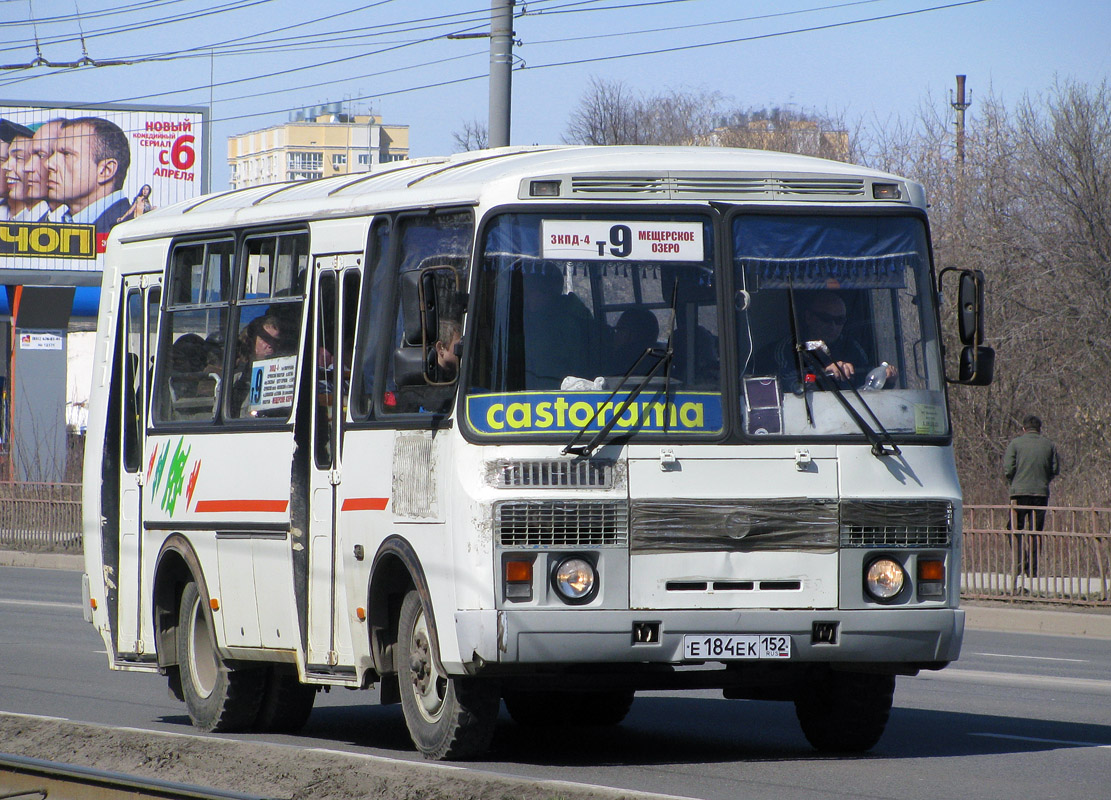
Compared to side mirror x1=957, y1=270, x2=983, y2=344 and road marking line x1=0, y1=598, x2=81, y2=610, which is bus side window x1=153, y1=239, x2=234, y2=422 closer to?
side mirror x1=957, y1=270, x2=983, y2=344

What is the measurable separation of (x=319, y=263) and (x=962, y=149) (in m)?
25.7

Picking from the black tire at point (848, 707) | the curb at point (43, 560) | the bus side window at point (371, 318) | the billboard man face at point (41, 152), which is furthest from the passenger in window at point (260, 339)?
the billboard man face at point (41, 152)

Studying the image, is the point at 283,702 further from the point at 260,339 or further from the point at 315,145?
the point at 315,145

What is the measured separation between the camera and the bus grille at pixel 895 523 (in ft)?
27.5

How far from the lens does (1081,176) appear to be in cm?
3080

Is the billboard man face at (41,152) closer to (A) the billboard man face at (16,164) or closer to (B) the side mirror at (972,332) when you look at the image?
(A) the billboard man face at (16,164)

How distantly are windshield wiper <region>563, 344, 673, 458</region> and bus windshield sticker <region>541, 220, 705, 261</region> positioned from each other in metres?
0.43

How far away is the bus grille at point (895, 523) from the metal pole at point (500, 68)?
398 inches

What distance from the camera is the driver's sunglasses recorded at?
338 inches

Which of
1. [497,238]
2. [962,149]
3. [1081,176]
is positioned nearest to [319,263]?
[497,238]

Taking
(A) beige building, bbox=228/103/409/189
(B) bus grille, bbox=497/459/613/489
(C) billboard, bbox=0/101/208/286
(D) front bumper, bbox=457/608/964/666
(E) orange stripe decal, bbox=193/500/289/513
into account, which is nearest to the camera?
(D) front bumper, bbox=457/608/964/666

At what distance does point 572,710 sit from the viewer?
10.7m

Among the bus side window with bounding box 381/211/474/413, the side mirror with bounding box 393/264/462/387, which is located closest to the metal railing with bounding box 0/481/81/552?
the bus side window with bounding box 381/211/474/413

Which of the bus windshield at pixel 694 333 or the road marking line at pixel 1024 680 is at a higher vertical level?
the bus windshield at pixel 694 333
